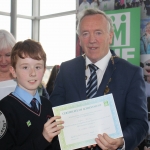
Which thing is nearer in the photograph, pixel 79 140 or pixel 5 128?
pixel 5 128

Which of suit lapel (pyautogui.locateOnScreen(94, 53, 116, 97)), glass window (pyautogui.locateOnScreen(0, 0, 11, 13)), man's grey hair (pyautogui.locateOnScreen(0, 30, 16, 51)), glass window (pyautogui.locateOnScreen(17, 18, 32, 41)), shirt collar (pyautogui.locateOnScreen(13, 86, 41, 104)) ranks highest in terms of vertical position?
glass window (pyautogui.locateOnScreen(0, 0, 11, 13))

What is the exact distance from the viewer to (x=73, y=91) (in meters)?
2.42

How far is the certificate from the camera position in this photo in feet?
6.56

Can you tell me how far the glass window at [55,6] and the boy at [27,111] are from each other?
6941mm

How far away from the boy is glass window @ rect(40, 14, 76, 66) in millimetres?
6704

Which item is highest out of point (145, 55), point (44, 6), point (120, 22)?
point (44, 6)

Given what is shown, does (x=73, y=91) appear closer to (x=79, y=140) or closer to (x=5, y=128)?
(x=79, y=140)

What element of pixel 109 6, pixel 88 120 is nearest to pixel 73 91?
pixel 88 120

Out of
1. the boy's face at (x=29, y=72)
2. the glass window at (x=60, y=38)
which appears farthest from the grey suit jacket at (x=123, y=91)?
the glass window at (x=60, y=38)

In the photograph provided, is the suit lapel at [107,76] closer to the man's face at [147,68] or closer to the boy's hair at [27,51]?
the boy's hair at [27,51]

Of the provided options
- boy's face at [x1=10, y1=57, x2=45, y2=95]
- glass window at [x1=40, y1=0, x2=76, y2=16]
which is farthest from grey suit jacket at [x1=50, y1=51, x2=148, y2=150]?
glass window at [x1=40, y1=0, x2=76, y2=16]

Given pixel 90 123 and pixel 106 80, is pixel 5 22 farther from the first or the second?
pixel 90 123

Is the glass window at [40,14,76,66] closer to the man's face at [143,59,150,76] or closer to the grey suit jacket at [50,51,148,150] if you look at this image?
the man's face at [143,59,150,76]

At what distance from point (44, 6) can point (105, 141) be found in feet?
27.8
